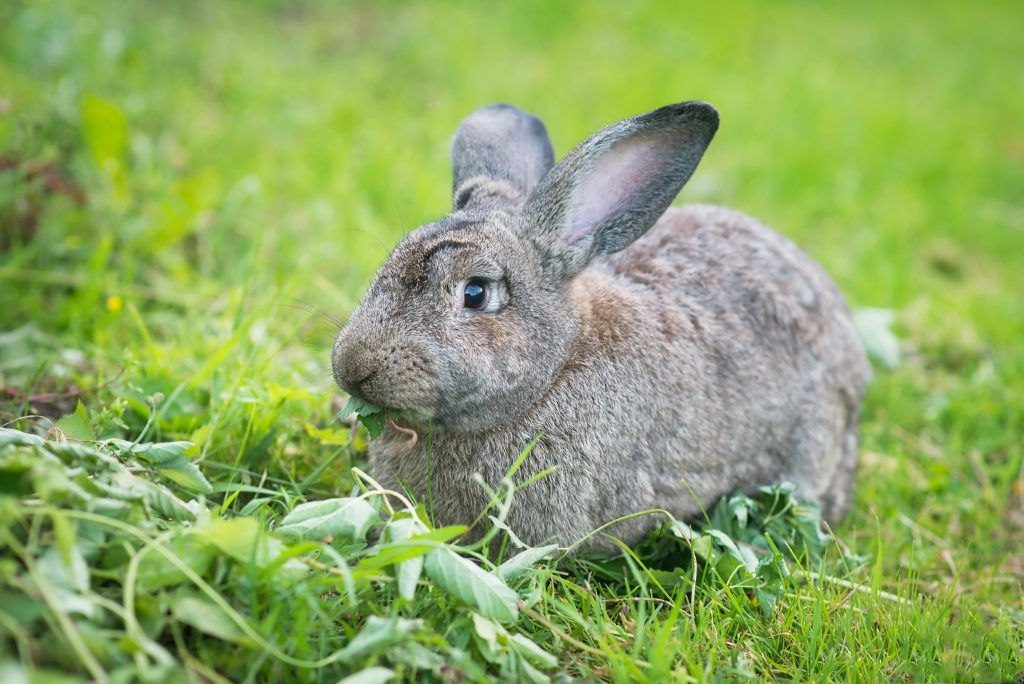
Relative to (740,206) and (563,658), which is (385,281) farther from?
(740,206)

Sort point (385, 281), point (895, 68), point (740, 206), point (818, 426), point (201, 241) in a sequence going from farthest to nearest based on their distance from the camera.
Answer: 1. point (895, 68)
2. point (740, 206)
3. point (201, 241)
4. point (818, 426)
5. point (385, 281)

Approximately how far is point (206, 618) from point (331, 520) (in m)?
0.48

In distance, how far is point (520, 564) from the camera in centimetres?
302

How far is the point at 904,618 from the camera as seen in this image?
311cm

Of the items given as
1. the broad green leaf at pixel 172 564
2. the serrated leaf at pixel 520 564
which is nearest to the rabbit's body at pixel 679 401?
the serrated leaf at pixel 520 564

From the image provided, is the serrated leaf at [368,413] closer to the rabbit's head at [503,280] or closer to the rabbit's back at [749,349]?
the rabbit's head at [503,280]

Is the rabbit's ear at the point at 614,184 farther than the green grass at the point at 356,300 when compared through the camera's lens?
Yes

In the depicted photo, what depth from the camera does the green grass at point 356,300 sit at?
2492mm

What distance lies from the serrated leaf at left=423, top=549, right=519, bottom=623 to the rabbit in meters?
0.72

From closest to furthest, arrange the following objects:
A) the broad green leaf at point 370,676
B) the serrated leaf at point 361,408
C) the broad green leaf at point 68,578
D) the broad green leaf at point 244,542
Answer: the broad green leaf at point 68,578 < the broad green leaf at point 370,676 < the broad green leaf at point 244,542 < the serrated leaf at point 361,408

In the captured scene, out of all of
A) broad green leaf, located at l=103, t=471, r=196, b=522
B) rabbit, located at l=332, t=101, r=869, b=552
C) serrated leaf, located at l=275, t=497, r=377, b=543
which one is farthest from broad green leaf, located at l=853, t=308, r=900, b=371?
broad green leaf, located at l=103, t=471, r=196, b=522

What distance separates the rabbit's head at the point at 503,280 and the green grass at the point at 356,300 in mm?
581

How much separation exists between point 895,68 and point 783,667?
33.1 feet

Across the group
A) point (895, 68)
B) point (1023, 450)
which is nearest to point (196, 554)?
point (1023, 450)
